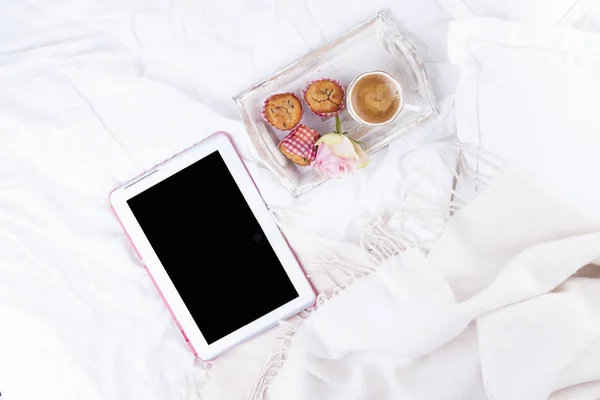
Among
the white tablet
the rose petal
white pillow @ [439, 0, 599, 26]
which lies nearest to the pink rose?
the rose petal

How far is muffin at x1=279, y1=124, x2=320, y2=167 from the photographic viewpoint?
631mm

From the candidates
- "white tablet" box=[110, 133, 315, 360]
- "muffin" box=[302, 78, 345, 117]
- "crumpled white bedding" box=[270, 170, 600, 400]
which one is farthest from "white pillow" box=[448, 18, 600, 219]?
"white tablet" box=[110, 133, 315, 360]

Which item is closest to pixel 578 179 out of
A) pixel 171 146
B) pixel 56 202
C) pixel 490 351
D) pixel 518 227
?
pixel 518 227

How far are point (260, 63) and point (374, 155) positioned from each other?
19 centimetres

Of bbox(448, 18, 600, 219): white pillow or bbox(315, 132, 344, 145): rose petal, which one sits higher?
bbox(315, 132, 344, 145): rose petal

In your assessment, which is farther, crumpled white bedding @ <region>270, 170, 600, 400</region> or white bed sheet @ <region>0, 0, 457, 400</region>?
white bed sheet @ <region>0, 0, 457, 400</region>

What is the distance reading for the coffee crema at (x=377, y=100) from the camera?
628mm

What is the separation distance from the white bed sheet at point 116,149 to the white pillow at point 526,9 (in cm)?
2

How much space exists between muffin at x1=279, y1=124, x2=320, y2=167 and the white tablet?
0.24 feet

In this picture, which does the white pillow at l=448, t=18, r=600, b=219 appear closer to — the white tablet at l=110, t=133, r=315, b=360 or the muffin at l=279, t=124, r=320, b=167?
the muffin at l=279, t=124, r=320, b=167

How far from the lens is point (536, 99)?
60cm

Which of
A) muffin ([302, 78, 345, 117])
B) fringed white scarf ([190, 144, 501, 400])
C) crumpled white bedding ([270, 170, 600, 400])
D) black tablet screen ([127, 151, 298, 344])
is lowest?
crumpled white bedding ([270, 170, 600, 400])

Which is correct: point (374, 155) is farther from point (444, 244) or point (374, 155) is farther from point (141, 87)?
point (141, 87)

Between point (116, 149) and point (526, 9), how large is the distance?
1.81ft
